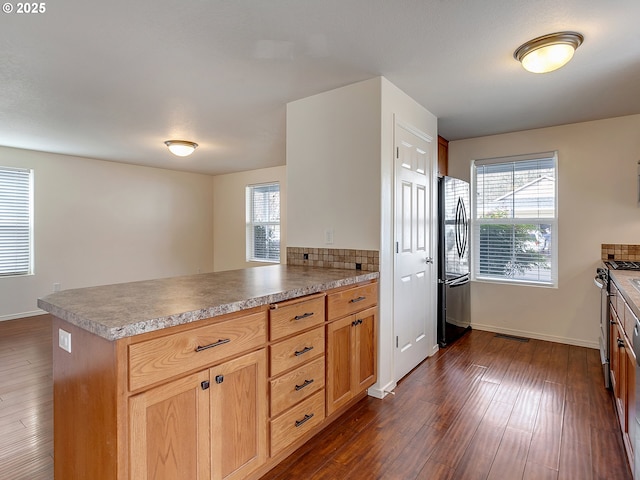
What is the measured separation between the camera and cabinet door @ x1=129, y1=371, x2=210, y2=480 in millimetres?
1177

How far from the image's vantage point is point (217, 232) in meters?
7.16

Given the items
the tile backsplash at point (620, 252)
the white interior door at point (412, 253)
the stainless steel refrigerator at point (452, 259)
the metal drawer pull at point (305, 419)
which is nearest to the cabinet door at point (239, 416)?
the metal drawer pull at point (305, 419)

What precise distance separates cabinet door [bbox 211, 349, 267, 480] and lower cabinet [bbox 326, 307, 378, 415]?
56 centimetres

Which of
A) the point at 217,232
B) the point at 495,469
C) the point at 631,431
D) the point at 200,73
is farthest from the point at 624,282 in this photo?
the point at 217,232

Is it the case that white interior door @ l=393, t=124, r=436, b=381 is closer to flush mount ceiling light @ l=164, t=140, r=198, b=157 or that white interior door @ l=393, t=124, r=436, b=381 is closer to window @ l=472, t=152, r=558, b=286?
window @ l=472, t=152, r=558, b=286

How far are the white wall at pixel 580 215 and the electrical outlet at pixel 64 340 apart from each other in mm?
4053

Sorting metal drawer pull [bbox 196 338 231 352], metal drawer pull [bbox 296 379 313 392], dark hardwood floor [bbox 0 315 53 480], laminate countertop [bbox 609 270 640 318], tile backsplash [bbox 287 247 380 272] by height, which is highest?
tile backsplash [bbox 287 247 380 272]

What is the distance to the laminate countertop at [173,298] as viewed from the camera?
3.90ft

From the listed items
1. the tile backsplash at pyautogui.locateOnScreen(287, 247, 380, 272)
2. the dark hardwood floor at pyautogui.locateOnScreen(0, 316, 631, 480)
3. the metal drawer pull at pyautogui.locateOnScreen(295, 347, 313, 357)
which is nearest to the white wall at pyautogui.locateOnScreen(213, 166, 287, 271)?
the tile backsplash at pyautogui.locateOnScreen(287, 247, 380, 272)

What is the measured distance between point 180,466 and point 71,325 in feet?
2.26

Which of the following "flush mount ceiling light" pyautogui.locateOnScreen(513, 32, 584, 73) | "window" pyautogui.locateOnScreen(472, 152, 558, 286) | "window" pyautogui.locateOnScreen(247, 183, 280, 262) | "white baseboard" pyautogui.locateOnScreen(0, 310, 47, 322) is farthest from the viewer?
"window" pyautogui.locateOnScreen(247, 183, 280, 262)

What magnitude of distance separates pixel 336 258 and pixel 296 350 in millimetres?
998

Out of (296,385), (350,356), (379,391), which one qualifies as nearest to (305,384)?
(296,385)

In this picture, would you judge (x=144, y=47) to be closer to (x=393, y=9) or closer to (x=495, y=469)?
(x=393, y=9)
